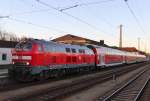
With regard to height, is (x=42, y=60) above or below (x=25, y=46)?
below

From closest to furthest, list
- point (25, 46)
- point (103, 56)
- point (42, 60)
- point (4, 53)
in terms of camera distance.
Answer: point (25, 46), point (42, 60), point (103, 56), point (4, 53)

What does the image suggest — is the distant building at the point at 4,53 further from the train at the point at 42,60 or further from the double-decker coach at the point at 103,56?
the train at the point at 42,60

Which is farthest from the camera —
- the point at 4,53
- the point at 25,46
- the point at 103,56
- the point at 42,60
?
the point at 4,53

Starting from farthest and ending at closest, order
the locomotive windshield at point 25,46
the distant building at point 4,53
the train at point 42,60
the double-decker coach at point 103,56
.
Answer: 1. the distant building at point 4,53
2. the double-decker coach at point 103,56
3. the locomotive windshield at point 25,46
4. the train at point 42,60

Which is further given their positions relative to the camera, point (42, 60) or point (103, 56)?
point (103, 56)

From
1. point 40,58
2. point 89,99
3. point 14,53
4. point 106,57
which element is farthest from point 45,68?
point 106,57

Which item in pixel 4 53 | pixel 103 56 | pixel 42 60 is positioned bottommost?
pixel 42 60

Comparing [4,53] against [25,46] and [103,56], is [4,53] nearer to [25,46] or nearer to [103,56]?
[103,56]

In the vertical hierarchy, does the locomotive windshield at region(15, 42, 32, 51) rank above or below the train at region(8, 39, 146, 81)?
above

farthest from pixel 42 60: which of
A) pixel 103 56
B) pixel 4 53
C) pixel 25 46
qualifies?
pixel 4 53

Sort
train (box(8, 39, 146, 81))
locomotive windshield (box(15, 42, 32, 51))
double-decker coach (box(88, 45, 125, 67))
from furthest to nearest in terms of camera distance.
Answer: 1. double-decker coach (box(88, 45, 125, 67))
2. locomotive windshield (box(15, 42, 32, 51))
3. train (box(8, 39, 146, 81))

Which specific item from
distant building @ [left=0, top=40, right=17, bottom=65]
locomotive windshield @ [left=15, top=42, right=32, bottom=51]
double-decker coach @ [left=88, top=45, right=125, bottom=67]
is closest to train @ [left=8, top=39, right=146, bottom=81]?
locomotive windshield @ [left=15, top=42, right=32, bottom=51]

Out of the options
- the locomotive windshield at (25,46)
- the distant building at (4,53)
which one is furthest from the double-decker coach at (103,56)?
the locomotive windshield at (25,46)

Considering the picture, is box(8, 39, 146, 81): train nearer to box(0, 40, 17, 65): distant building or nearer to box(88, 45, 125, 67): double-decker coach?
box(88, 45, 125, 67): double-decker coach
